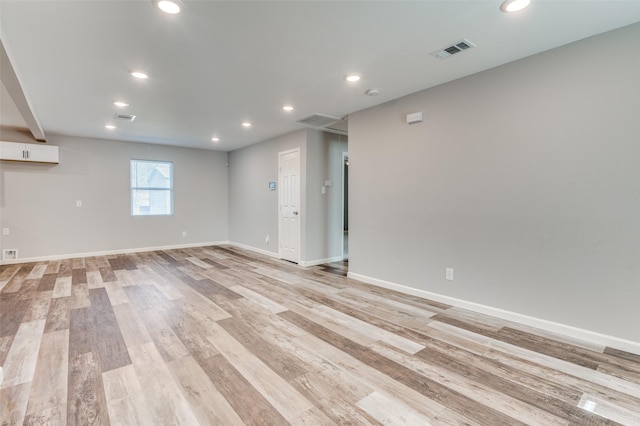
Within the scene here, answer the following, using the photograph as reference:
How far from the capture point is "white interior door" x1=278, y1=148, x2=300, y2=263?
18.3 feet

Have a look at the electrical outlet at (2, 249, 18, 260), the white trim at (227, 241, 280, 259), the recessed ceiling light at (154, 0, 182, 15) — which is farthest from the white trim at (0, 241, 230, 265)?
the recessed ceiling light at (154, 0, 182, 15)

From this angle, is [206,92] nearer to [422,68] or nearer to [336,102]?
[336,102]

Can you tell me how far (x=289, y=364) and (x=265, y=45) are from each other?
254cm

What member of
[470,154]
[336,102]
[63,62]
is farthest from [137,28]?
[470,154]

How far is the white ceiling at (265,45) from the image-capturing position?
6.81ft

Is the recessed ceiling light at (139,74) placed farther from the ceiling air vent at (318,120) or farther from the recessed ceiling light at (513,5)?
the recessed ceiling light at (513,5)

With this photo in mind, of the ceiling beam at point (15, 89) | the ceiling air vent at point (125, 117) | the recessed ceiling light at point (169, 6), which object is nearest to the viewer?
the recessed ceiling light at point (169, 6)

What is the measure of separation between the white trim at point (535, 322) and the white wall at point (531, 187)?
40 mm

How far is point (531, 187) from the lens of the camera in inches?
109

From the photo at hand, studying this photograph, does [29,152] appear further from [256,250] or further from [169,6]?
[169,6]

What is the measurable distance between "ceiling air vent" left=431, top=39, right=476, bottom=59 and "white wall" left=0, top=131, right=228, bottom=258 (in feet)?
20.9

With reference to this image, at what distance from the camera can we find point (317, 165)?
547 cm

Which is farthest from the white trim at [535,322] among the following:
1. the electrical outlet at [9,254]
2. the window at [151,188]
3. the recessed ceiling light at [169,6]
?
the electrical outlet at [9,254]

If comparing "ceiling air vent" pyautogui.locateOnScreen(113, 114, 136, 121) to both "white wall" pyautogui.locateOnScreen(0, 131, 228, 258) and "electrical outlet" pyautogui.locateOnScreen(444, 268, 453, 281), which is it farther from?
"electrical outlet" pyautogui.locateOnScreen(444, 268, 453, 281)
